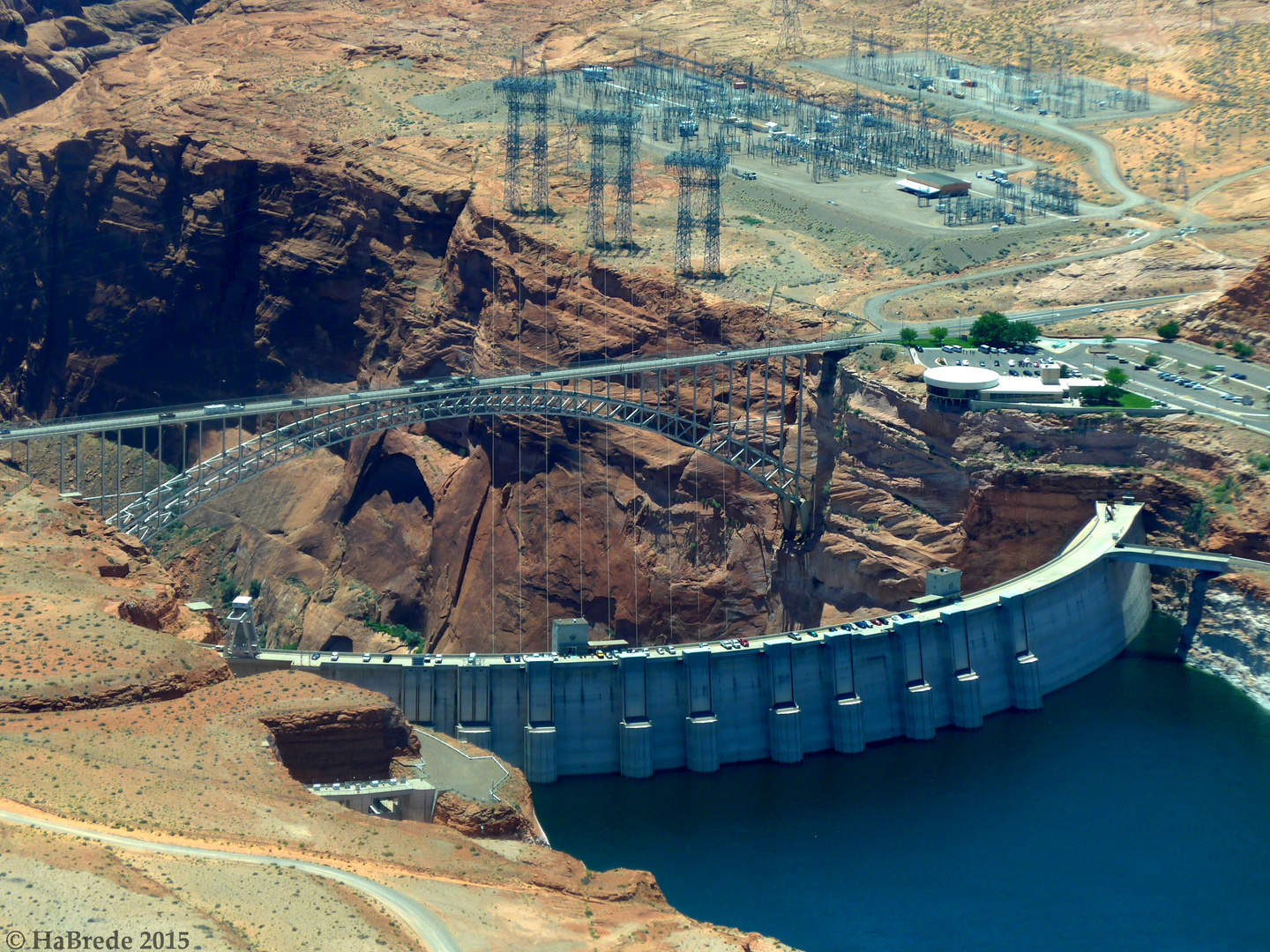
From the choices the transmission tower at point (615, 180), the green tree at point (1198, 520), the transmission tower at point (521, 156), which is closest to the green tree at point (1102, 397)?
the green tree at point (1198, 520)

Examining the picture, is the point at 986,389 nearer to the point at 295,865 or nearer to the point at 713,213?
the point at 713,213

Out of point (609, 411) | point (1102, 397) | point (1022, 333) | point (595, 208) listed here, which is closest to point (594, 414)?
point (609, 411)

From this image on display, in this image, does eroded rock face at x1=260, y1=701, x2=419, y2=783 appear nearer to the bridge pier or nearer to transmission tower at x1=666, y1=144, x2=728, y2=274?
the bridge pier

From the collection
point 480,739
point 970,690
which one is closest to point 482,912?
point 480,739

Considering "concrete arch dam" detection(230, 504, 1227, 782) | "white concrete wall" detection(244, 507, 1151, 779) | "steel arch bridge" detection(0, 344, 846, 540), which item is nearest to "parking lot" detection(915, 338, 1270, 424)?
"steel arch bridge" detection(0, 344, 846, 540)

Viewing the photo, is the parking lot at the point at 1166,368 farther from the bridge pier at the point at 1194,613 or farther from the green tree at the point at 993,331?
the bridge pier at the point at 1194,613

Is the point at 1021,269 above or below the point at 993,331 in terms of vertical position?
above
